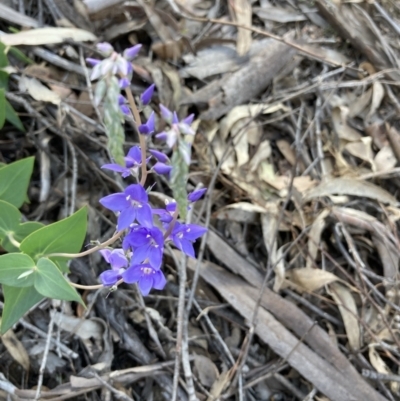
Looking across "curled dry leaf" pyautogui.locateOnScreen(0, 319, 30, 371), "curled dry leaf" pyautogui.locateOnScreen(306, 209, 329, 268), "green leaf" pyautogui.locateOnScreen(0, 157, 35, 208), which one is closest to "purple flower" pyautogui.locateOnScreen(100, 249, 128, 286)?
"green leaf" pyautogui.locateOnScreen(0, 157, 35, 208)

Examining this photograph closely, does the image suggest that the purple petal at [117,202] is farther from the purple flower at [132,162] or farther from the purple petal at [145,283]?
the purple petal at [145,283]

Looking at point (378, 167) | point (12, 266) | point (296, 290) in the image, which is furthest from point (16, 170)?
point (378, 167)

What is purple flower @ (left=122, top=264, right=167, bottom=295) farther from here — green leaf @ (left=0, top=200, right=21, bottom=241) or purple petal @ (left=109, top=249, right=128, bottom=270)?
green leaf @ (left=0, top=200, right=21, bottom=241)

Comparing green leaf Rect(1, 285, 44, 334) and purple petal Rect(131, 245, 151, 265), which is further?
green leaf Rect(1, 285, 44, 334)

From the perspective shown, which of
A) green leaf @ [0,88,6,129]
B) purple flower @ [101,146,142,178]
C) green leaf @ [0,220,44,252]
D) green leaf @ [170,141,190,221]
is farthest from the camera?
green leaf @ [0,88,6,129]

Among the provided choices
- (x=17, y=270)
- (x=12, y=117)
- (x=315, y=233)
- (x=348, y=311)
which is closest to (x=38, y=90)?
(x=12, y=117)

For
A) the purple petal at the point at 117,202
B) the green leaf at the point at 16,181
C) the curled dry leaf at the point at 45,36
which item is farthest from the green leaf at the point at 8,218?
the curled dry leaf at the point at 45,36

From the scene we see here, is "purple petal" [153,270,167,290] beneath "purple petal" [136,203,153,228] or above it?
beneath
